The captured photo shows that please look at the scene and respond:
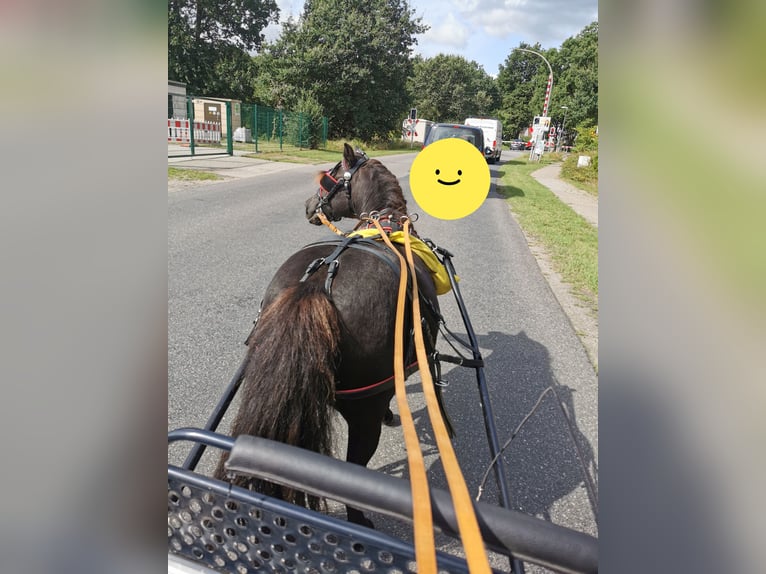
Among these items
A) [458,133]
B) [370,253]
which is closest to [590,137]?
[370,253]

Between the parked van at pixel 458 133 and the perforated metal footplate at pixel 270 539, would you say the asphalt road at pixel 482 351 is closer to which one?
the perforated metal footplate at pixel 270 539

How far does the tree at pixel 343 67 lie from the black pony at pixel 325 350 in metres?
27.1

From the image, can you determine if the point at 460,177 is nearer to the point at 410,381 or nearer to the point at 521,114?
the point at 410,381

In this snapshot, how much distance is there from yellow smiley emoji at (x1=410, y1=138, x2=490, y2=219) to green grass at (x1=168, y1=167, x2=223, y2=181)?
428 inches

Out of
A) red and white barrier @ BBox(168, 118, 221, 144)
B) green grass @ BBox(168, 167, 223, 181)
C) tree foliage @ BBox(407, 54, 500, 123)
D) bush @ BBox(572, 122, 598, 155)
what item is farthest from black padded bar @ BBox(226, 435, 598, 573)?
tree foliage @ BBox(407, 54, 500, 123)

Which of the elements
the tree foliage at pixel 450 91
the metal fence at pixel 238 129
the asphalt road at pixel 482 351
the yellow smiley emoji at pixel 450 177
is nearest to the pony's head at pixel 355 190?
the yellow smiley emoji at pixel 450 177

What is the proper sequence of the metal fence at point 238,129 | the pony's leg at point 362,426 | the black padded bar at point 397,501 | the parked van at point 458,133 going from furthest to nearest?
the metal fence at point 238,129 < the parked van at point 458,133 < the pony's leg at point 362,426 < the black padded bar at point 397,501

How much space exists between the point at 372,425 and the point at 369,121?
107 ft

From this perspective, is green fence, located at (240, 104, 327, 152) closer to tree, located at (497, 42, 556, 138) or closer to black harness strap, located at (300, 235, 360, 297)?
tree, located at (497, 42, 556, 138)

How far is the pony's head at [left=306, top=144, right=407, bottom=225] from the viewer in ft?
10.3

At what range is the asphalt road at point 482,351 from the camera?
2787 mm

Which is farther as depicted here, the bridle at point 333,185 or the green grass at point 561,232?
the green grass at point 561,232
